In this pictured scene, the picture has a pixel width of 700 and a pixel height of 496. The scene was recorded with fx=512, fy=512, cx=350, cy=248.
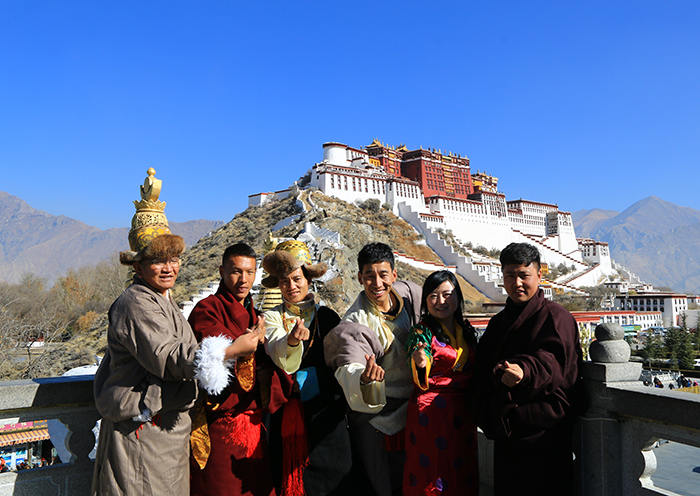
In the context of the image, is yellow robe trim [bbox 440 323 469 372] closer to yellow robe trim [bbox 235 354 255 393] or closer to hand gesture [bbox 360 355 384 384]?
hand gesture [bbox 360 355 384 384]

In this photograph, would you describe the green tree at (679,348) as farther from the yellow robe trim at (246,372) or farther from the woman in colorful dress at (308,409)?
the yellow robe trim at (246,372)

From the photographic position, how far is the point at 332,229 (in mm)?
45188

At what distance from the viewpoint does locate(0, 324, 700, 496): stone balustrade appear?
2.78m

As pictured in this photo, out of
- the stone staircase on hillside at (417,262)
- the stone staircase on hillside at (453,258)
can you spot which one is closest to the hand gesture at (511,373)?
the stone staircase on hillside at (417,262)

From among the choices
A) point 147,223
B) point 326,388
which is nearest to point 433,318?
point 326,388

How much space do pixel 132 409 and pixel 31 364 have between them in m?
17.7

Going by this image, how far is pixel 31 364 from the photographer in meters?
17.1

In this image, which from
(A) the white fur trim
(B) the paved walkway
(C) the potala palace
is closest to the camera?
(A) the white fur trim

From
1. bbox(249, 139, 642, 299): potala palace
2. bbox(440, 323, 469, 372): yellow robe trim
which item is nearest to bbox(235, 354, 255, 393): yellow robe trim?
bbox(440, 323, 469, 372): yellow robe trim

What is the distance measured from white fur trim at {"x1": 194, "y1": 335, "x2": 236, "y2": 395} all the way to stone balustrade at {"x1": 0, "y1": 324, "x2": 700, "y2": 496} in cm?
114

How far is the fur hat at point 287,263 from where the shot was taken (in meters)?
3.32

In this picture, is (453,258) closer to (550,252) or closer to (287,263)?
(550,252)

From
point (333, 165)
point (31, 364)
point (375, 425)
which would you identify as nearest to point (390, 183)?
point (333, 165)

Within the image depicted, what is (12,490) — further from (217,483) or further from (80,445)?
(217,483)
